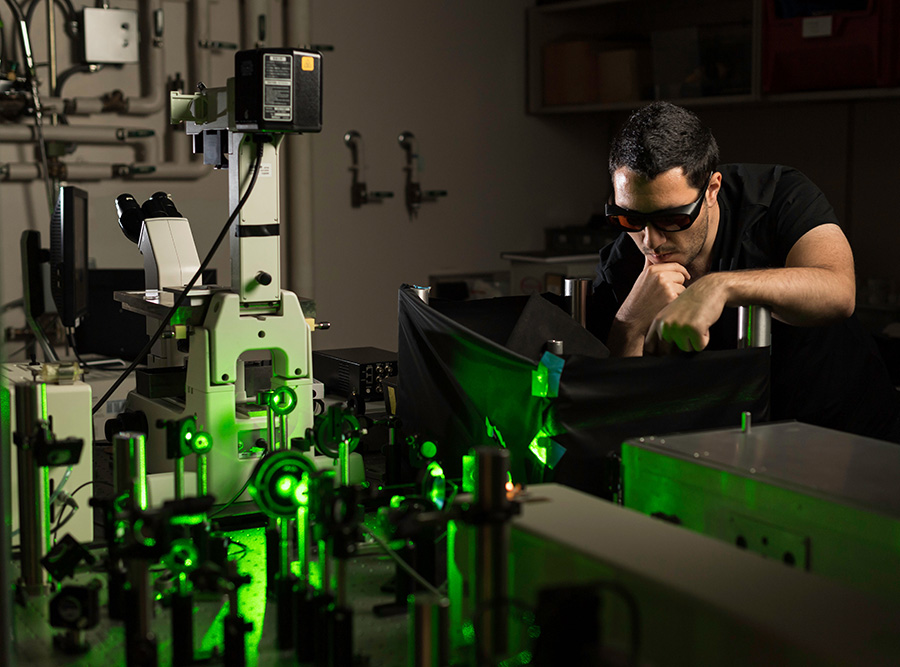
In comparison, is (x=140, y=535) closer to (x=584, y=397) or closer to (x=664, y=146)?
(x=584, y=397)

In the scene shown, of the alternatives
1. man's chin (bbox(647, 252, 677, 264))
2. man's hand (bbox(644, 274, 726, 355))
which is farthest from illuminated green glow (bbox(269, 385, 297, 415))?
man's chin (bbox(647, 252, 677, 264))

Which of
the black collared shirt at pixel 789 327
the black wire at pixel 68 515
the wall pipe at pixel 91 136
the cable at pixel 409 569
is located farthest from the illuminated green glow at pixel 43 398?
the wall pipe at pixel 91 136

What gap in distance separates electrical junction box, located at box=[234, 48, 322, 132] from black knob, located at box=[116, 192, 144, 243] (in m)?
0.40

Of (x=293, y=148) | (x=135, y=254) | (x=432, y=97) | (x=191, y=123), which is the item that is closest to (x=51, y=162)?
(x=135, y=254)

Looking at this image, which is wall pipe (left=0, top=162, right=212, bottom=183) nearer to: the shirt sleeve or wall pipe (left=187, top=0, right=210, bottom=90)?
wall pipe (left=187, top=0, right=210, bottom=90)

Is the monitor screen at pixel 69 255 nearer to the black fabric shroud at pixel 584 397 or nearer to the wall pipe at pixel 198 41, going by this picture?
the black fabric shroud at pixel 584 397

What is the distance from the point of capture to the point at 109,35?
309 centimetres

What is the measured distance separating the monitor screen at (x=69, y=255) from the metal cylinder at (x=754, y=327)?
1.00 meters

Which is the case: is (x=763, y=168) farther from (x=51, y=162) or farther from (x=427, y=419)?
(x=51, y=162)

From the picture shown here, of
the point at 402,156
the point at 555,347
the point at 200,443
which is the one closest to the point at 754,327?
the point at 555,347

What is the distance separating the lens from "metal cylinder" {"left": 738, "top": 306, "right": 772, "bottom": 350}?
3.89 ft

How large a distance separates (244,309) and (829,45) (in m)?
2.33

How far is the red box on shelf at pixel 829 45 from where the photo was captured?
114 inches

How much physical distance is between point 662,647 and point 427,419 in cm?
72
